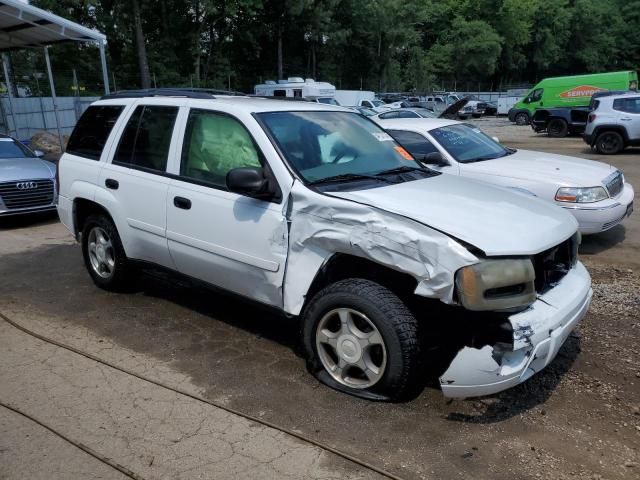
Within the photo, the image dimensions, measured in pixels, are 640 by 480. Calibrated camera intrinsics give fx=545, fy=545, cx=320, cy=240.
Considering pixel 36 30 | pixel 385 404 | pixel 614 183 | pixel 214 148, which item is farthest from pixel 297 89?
pixel 385 404

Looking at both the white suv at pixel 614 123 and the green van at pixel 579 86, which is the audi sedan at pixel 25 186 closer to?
the white suv at pixel 614 123

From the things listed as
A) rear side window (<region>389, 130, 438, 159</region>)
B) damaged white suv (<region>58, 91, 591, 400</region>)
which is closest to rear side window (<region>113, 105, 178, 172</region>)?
damaged white suv (<region>58, 91, 591, 400</region>)

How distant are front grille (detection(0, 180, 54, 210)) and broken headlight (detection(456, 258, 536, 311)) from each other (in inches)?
298

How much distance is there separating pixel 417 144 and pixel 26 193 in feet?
19.3

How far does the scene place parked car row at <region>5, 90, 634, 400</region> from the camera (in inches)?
113

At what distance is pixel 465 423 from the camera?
308 cm

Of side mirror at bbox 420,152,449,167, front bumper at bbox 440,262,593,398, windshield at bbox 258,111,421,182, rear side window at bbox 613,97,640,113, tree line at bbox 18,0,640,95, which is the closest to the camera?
front bumper at bbox 440,262,593,398

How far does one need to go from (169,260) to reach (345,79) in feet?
170

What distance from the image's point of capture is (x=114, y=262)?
4867 mm

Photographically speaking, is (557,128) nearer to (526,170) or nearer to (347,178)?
(526,170)

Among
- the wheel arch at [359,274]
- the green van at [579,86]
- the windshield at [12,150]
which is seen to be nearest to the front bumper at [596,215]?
the wheel arch at [359,274]

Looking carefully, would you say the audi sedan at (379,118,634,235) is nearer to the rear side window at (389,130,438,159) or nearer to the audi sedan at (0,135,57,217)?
the rear side window at (389,130,438,159)

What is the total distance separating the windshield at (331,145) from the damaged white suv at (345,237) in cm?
1

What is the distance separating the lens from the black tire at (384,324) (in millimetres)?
2977
